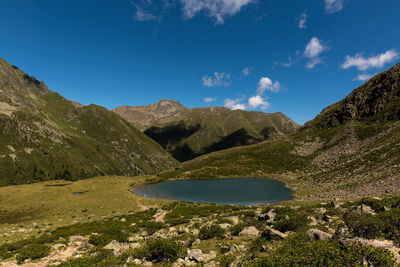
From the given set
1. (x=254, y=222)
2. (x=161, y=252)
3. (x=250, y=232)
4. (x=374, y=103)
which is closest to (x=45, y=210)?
(x=161, y=252)

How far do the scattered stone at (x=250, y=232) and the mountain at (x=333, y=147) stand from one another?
226ft

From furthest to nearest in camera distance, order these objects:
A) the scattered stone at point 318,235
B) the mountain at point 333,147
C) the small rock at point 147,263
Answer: the mountain at point 333,147 → the scattered stone at point 318,235 → the small rock at point 147,263

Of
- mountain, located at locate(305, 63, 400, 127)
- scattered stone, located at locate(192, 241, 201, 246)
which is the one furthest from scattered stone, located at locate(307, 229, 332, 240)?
mountain, located at locate(305, 63, 400, 127)

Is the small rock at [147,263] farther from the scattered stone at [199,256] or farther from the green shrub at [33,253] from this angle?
the green shrub at [33,253]

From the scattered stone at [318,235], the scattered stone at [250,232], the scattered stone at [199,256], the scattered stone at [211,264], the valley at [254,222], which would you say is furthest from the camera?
the scattered stone at [250,232]

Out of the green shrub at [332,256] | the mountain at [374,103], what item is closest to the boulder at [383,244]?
the green shrub at [332,256]

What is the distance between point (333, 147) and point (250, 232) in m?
135

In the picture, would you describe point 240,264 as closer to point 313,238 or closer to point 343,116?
point 313,238

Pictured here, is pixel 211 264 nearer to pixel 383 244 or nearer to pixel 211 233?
pixel 211 233

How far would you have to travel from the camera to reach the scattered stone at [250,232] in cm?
1833

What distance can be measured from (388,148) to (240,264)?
9087cm

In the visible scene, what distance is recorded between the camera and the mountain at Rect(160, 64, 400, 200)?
3455 inches

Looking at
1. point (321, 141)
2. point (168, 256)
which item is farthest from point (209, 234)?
point (321, 141)

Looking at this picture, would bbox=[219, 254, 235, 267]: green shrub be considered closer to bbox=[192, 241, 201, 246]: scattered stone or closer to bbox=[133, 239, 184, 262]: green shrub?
bbox=[133, 239, 184, 262]: green shrub
